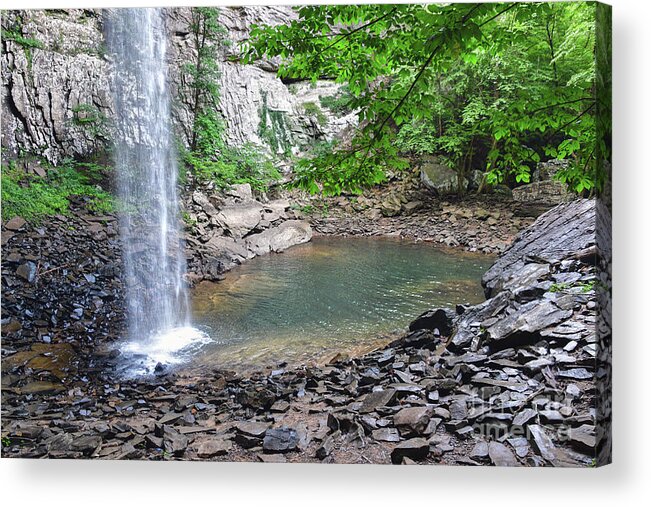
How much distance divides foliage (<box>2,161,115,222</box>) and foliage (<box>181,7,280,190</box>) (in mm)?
568

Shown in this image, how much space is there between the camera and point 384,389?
3.63 meters

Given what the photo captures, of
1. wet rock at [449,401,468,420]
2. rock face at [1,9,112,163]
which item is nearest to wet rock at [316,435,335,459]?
wet rock at [449,401,468,420]

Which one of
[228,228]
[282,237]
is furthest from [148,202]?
[282,237]

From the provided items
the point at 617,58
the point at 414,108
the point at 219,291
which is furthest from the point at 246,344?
the point at 617,58

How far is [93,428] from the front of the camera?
3.75 m

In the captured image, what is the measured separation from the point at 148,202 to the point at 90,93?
72 cm

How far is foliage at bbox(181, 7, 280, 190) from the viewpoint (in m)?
3.79

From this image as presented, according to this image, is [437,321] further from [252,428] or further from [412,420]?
[252,428]

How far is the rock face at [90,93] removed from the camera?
3770 mm

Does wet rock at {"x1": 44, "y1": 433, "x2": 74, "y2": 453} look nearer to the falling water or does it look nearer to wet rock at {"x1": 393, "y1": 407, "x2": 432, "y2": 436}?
the falling water

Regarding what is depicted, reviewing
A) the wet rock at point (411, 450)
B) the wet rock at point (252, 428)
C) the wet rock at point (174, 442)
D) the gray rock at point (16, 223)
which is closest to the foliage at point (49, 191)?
the gray rock at point (16, 223)

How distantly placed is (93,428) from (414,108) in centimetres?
262

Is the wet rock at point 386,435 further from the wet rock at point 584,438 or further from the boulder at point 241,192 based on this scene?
the boulder at point 241,192

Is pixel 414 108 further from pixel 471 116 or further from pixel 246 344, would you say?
pixel 246 344
